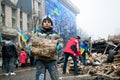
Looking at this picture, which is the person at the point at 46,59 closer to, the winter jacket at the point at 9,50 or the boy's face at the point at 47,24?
the boy's face at the point at 47,24

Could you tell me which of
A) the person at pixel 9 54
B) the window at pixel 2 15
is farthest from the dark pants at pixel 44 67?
the window at pixel 2 15

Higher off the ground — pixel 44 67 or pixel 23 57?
pixel 44 67

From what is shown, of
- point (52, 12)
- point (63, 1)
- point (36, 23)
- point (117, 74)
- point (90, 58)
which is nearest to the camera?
point (117, 74)

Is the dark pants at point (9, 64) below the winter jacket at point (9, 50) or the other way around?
below

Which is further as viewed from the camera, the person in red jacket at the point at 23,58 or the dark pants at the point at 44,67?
the person in red jacket at the point at 23,58

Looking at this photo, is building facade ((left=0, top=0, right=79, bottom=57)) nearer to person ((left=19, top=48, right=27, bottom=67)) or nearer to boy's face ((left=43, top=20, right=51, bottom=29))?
person ((left=19, top=48, right=27, bottom=67))

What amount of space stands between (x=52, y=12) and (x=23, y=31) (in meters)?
13.0

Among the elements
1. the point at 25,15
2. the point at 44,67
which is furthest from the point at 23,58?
the point at 44,67

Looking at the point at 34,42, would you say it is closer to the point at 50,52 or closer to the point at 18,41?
the point at 50,52

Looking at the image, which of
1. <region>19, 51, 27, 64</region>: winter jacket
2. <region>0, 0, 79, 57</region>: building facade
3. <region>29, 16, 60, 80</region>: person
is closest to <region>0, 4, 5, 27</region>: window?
<region>0, 0, 79, 57</region>: building facade

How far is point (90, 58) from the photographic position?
71.2 ft

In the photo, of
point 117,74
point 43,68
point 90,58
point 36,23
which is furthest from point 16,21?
point 43,68

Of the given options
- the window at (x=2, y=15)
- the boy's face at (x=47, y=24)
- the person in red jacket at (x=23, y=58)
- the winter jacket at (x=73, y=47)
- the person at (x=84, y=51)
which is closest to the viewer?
the boy's face at (x=47, y=24)

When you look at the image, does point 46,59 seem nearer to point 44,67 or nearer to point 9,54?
point 44,67
